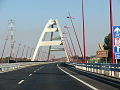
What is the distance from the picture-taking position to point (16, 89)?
13531mm

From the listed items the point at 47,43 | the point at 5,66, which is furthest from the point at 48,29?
the point at 5,66

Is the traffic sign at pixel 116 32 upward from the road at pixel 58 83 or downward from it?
upward

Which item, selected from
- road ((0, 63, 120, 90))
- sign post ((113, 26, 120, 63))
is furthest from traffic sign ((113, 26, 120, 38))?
road ((0, 63, 120, 90))

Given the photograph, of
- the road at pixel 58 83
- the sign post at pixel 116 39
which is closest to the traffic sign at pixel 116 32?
the sign post at pixel 116 39

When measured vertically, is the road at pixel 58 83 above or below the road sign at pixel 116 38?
below

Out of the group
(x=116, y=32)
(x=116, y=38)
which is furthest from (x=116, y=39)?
(x=116, y=32)

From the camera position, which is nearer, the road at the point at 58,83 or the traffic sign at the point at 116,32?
the road at the point at 58,83

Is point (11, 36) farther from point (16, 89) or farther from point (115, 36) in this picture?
point (16, 89)

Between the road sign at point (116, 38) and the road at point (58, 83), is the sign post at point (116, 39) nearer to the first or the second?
the road sign at point (116, 38)

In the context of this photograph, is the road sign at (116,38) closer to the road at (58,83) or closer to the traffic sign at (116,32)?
the traffic sign at (116,32)

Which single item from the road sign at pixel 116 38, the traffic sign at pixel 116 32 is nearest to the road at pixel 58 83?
the road sign at pixel 116 38

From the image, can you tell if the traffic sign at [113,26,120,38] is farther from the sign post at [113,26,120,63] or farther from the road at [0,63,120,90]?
the road at [0,63,120,90]

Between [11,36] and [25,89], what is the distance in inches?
2907

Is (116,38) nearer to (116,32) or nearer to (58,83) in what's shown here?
(116,32)
